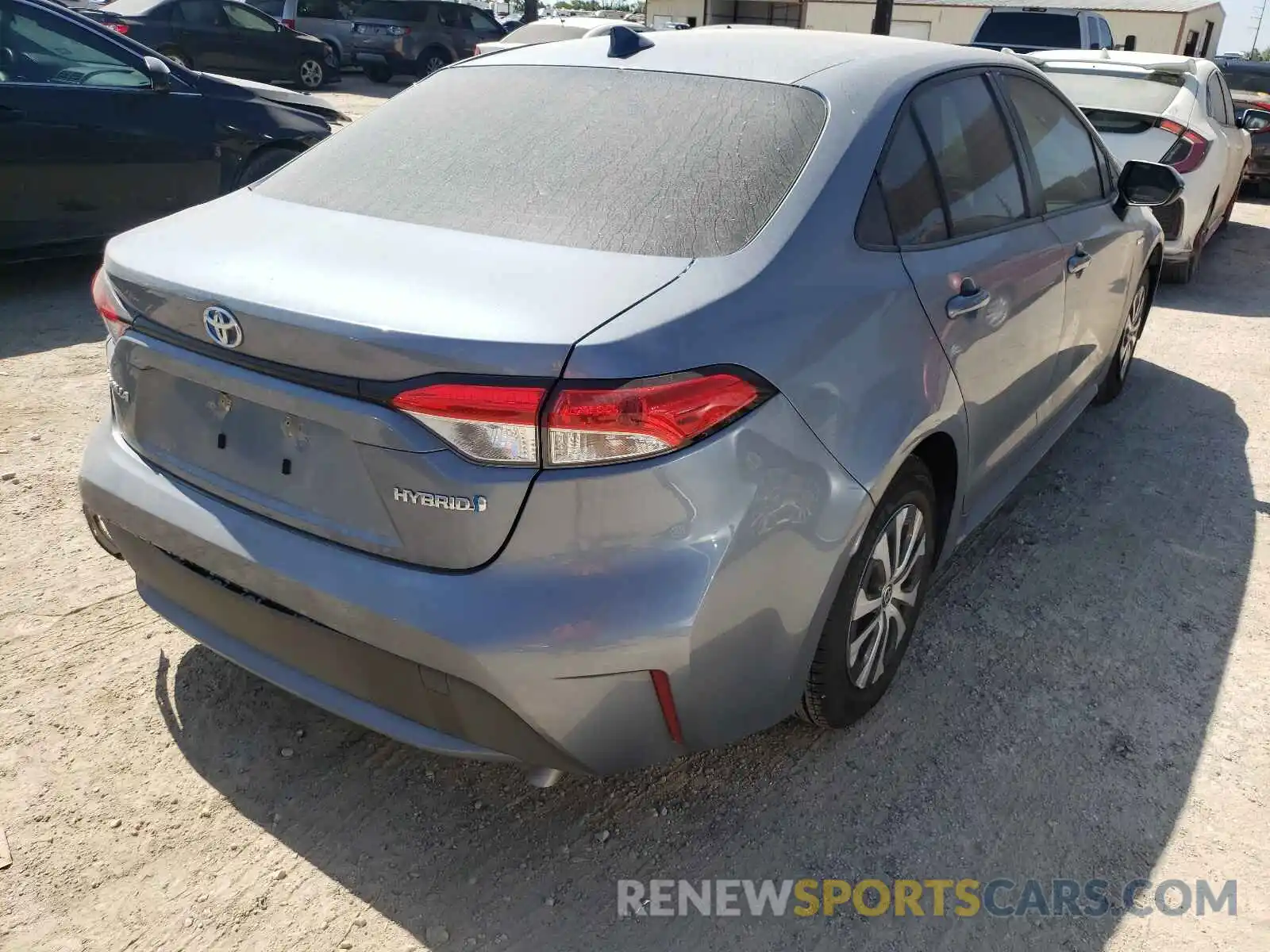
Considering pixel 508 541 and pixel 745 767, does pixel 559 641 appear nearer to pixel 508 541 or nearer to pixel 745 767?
pixel 508 541

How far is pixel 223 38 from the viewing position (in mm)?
15383

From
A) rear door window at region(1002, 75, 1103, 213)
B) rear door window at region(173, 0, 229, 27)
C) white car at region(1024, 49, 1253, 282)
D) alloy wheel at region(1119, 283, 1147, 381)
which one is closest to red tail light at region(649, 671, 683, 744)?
rear door window at region(1002, 75, 1103, 213)

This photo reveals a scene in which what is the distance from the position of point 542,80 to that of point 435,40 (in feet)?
63.1

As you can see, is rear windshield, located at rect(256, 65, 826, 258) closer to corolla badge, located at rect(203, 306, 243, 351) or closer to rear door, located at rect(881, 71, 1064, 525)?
rear door, located at rect(881, 71, 1064, 525)

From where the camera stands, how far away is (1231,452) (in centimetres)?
463

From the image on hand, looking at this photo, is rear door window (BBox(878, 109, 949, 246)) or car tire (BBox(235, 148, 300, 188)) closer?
rear door window (BBox(878, 109, 949, 246))

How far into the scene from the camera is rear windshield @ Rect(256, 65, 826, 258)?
7.33 ft

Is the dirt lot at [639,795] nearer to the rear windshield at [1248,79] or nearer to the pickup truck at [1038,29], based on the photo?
the pickup truck at [1038,29]

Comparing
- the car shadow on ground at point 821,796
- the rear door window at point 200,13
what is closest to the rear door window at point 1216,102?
the car shadow on ground at point 821,796

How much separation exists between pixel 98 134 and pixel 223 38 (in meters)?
11.1

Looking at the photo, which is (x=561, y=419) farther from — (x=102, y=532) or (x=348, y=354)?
(x=102, y=532)

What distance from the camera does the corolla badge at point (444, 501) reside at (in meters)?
1.85

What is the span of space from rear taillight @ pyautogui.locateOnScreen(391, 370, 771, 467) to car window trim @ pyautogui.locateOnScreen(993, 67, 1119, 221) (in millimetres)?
1982
